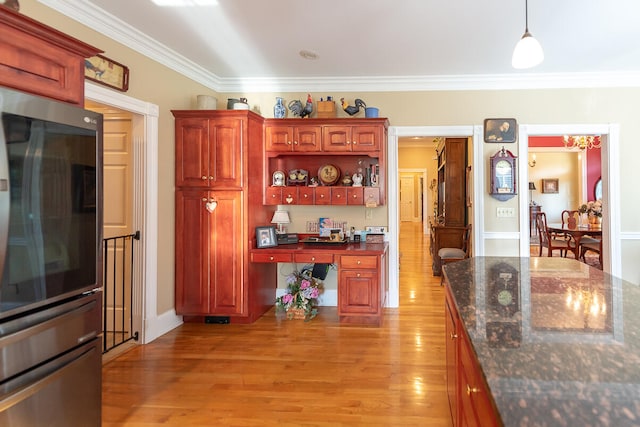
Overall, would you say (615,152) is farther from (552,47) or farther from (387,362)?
(387,362)

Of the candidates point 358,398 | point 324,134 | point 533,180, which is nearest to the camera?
point 358,398

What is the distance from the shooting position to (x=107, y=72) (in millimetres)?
2934

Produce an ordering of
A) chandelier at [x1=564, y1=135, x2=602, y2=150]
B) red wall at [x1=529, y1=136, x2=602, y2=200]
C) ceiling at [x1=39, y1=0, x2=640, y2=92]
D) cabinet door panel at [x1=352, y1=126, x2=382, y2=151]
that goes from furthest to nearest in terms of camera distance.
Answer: red wall at [x1=529, y1=136, x2=602, y2=200] → chandelier at [x1=564, y1=135, x2=602, y2=150] → cabinet door panel at [x1=352, y1=126, x2=382, y2=151] → ceiling at [x1=39, y1=0, x2=640, y2=92]

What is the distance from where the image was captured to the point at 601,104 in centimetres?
420

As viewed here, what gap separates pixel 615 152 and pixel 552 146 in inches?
244

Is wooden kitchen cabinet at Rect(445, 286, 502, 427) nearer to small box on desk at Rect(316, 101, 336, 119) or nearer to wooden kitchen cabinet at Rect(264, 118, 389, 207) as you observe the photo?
wooden kitchen cabinet at Rect(264, 118, 389, 207)

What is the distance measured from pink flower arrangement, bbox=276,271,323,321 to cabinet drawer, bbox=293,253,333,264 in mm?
437

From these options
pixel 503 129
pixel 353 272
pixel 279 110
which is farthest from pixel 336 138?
pixel 503 129

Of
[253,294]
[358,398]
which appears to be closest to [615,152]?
[358,398]

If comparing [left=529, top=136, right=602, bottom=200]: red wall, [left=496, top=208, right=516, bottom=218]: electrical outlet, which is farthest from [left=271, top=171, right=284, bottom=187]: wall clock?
[left=529, top=136, right=602, bottom=200]: red wall

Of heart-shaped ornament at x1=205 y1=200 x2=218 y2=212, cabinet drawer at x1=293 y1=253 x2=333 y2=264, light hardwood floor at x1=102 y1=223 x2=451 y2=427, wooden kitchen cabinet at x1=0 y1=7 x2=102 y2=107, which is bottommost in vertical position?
light hardwood floor at x1=102 y1=223 x2=451 y2=427

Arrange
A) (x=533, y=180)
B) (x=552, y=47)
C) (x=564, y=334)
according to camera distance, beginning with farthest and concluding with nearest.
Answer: (x=533, y=180)
(x=552, y=47)
(x=564, y=334)

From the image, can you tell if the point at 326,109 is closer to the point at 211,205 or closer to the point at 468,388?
the point at 211,205

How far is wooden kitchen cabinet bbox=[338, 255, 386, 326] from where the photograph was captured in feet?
12.2
